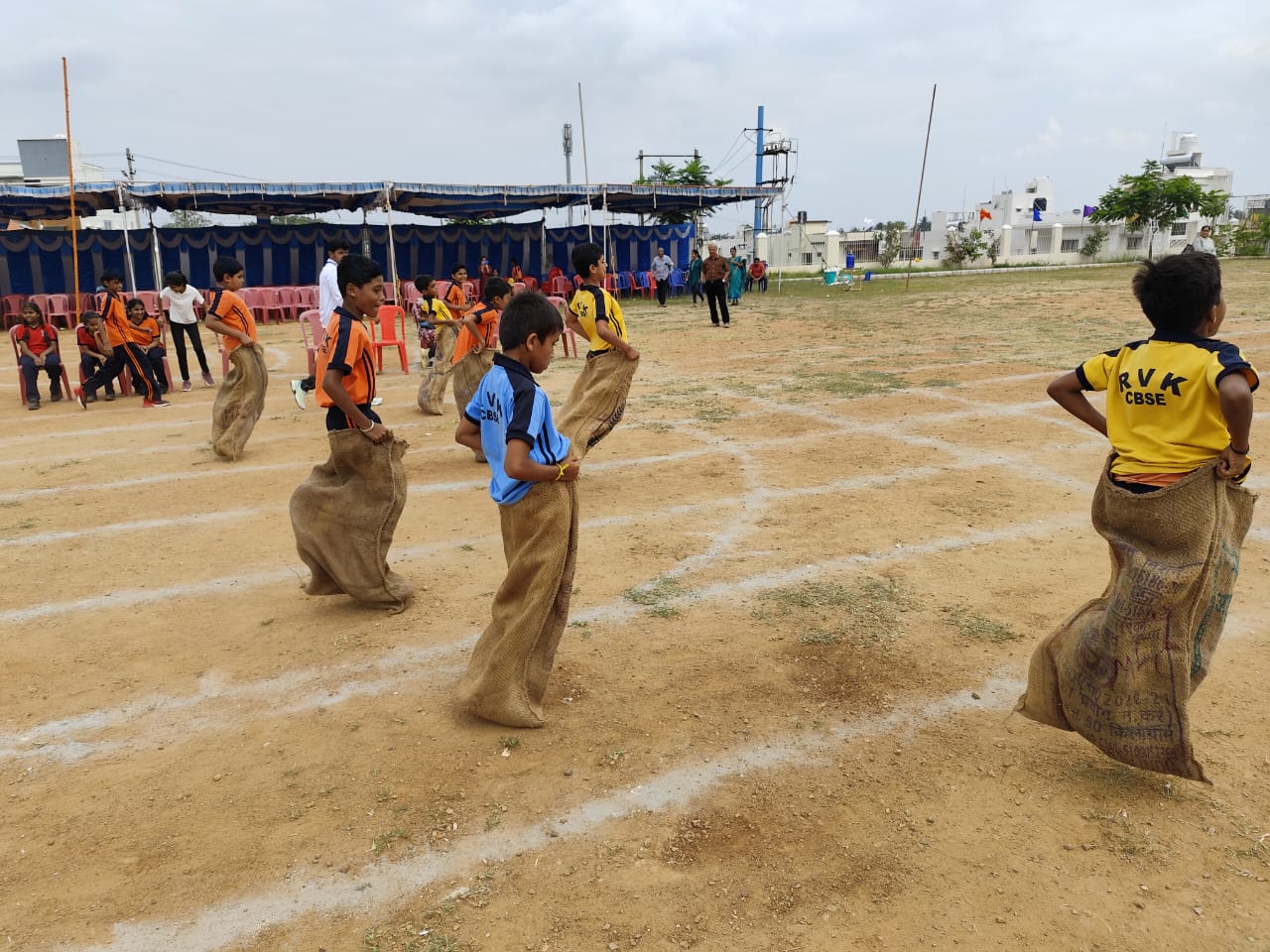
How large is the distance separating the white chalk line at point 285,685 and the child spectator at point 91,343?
28.7ft

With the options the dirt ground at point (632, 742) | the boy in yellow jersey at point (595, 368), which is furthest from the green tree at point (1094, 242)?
the boy in yellow jersey at point (595, 368)

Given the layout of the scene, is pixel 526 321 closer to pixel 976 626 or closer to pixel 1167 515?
pixel 1167 515

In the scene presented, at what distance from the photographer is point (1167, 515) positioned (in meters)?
2.82

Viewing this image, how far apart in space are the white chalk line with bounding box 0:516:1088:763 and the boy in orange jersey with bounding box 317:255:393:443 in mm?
1200

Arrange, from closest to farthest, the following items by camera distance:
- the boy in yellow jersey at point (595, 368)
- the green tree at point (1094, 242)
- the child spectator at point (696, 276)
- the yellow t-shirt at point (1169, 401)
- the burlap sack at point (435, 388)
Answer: the yellow t-shirt at point (1169, 401) → the boy in yellow jersey at point (595, 368) → the burlap sack at point (435, 388) → the child spectator at point (696, 276) → the green tree at point (1094, 242)

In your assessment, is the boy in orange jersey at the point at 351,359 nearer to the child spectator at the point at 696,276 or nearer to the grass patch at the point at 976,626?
the grass patch at the point at 976,626

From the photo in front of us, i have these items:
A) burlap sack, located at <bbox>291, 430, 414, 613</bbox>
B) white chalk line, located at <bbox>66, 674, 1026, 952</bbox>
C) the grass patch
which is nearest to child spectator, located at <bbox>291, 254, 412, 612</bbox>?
burlap sack, located at <bbox>291, 430, 414, 613</bbox>

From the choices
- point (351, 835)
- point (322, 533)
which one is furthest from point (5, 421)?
point (351, 835)

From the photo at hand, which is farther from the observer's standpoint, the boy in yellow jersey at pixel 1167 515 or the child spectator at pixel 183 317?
the child spectator at pixel 183 317

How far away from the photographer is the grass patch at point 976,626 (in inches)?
170

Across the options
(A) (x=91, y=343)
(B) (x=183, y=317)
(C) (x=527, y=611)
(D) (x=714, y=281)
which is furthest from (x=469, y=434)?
(D) (x=714, y=281)

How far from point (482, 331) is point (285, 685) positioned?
5.12 metres

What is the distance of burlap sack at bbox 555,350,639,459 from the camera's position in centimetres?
678

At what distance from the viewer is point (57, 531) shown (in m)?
6.33
